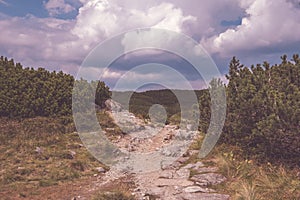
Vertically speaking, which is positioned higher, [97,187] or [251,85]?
[251,85]

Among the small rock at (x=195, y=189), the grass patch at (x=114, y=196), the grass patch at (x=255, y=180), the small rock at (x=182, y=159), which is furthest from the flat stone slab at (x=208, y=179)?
the small rock at (x=182, y=159)

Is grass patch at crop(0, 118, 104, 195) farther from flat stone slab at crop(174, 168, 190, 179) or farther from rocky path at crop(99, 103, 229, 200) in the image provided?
flat stone slab at crop(174, 168, 190, 179)

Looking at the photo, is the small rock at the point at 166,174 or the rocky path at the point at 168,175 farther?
the small rock at the point at 166,174

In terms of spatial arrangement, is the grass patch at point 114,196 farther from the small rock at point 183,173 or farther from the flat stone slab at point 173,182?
the small rock at point 183,173

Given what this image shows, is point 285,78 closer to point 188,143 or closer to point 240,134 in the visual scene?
point 240,134

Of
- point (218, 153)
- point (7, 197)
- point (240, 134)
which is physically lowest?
point (7, 197)

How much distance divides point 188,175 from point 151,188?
2086mm

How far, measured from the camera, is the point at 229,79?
17391 millimetres

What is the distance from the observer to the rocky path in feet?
38.7

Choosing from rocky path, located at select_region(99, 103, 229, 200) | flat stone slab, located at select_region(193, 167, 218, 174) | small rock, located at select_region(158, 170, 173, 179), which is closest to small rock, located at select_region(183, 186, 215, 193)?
rocky path, located at select_region(99, 103, 229, 200)

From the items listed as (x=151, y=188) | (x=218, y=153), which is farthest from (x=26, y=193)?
(x=218, y=153)

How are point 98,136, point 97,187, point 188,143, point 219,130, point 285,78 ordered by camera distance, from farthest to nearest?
point 98,136 < point 188,143 < point 219,130 < point 285,78 < point 97,187

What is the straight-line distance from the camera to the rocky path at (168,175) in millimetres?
11781

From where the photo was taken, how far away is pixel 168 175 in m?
14.6
